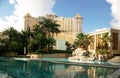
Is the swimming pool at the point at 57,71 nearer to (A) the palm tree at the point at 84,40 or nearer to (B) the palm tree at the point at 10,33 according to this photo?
(A) the palm tree at the point at 84,40

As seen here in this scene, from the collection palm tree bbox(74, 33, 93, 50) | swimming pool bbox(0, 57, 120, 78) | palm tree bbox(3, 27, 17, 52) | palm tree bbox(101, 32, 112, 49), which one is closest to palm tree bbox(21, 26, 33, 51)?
palm tree bbox(3, 27, 17, 52)

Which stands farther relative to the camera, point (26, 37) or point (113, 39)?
point (26, 37)

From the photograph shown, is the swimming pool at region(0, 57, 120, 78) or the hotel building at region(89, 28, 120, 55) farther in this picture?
the hotel building at region(89, 28, 120, 55)

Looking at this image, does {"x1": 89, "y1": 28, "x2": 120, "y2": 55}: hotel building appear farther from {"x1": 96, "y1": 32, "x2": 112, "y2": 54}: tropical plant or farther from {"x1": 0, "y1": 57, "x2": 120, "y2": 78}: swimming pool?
{"x1": 0, "y1": 57, "x2": 120, "y2": 78}: swimming pool

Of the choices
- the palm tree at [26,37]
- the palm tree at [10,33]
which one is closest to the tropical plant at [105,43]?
the palm tree at [26,37]

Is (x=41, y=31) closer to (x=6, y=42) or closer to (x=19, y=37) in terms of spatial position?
(x=19, y=37)

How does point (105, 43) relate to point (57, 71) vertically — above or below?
above

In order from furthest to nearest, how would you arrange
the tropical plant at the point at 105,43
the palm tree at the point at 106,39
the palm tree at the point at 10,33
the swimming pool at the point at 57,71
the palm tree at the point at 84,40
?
the palm tree at the point at 84,40, the palm tree at the point at 10,33, the palm tree at the point at 106,39, the tropical plant at the point at 105,43, the swimming pool at the point at 57,71

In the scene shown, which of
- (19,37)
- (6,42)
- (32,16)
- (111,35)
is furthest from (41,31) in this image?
(32,16)

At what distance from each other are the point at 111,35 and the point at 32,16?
41.9 m

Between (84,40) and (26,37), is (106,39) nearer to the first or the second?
(84,40)

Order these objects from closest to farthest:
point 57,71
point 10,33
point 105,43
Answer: point 57,71
point 105,43
point 10,33

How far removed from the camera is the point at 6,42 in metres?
43.1

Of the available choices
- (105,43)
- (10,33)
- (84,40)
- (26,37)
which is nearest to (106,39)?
(105,43)
